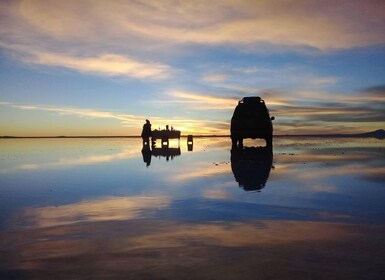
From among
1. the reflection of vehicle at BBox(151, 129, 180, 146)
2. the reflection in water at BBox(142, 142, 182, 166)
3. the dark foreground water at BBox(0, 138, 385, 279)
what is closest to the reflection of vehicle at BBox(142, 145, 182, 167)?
the reflection in water at BBox(142, 142, 182, 166)

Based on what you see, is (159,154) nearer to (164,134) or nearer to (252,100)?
(252,100)

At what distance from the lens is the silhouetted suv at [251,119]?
2545 cm

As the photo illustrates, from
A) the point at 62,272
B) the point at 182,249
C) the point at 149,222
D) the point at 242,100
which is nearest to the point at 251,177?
the point at 149,222

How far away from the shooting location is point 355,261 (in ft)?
12.9

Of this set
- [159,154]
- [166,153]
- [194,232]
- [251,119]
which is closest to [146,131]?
[166,153]

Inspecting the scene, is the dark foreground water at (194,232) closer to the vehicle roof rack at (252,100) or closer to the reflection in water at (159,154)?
the reflection in water at (159,154)

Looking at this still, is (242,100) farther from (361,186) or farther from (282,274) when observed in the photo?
(282,274)

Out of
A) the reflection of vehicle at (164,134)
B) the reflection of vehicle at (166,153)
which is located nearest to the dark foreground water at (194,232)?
the reflection of vehicle at (166,153)

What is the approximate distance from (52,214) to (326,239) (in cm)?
449

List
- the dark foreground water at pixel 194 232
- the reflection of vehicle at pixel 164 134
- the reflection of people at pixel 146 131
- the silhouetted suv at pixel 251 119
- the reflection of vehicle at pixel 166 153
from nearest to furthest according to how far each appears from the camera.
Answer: the dark foreground water at pixel 194 232 → the reflection of vehicle at pixel 166 153 → the silhouetted suv at pixel 251 119 → the reflection of people at pixel 146 131 → the reflection of vehicle at pixel 164 134

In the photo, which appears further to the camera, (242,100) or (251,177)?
(242,100)

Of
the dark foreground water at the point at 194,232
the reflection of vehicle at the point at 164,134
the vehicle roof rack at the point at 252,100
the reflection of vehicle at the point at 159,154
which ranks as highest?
the vehicle roof rack at the point at 252,100

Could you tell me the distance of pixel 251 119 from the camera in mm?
25469

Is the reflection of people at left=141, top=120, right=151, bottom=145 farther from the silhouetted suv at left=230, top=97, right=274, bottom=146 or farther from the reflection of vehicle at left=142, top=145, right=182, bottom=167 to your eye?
the silhouetted suv at left=230, top=97, right=274, bottom=146
